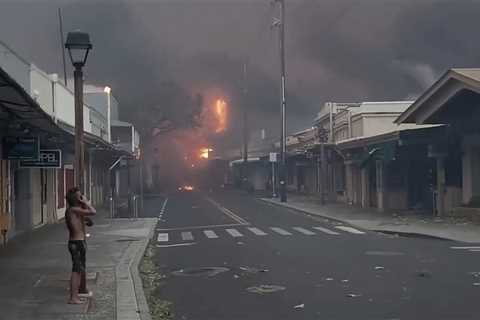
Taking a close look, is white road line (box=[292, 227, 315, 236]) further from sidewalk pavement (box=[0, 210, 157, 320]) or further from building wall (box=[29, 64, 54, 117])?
building wall (box=[29, 64, 54, 117])

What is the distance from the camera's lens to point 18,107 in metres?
12.5

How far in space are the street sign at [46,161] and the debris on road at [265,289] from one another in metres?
7.77

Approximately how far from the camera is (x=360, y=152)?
39.4 meters

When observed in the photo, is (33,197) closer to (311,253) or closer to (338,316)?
(311,253)

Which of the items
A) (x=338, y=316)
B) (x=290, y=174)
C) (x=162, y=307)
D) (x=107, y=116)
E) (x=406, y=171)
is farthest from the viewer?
(x=290, y=174)

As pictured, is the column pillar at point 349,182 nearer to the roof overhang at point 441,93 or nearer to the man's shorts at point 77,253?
the roof overhang at point 441,93

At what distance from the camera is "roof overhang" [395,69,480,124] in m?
24.1

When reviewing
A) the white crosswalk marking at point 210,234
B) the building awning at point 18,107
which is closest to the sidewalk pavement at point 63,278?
the white crosswalk marking at point 210,234

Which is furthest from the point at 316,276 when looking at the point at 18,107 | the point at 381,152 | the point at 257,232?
the point at 381,152

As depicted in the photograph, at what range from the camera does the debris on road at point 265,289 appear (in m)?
11.3

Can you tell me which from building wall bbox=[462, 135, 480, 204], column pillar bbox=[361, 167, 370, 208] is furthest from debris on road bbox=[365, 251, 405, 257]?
column pillar bbox=[361, 167, 370, 208]

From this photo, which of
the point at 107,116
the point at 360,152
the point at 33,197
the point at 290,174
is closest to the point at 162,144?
the point at 290,174

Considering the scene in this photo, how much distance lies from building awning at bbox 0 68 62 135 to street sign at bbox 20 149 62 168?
2.55 ft

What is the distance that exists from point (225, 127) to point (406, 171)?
7588 cm
